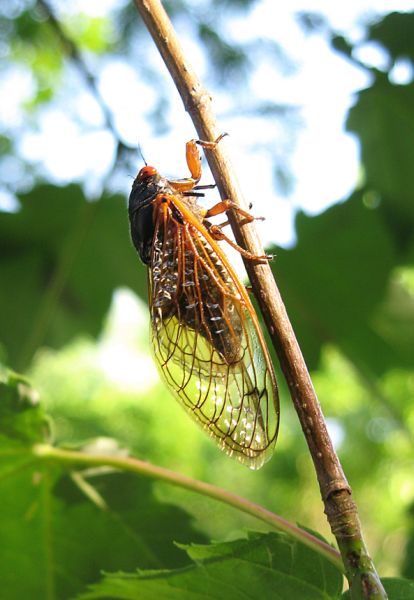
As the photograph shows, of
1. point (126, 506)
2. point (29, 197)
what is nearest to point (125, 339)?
point (29, 197)

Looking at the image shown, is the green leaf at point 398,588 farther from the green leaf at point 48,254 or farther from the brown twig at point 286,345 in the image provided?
the green leaf at point 48,254

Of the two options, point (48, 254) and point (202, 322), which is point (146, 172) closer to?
point (202, 322)

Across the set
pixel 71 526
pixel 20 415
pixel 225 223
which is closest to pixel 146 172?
pixel 225 223

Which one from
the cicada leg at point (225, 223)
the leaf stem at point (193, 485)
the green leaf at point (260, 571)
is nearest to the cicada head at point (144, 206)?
the cicada leg at point (225, 223)

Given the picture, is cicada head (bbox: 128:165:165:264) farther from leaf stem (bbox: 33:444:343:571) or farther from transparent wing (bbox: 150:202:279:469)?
leaf stem (bbox: 33:444:343:571)

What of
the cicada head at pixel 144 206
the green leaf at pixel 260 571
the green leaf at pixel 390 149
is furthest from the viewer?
the green leaf at pixel 390 149

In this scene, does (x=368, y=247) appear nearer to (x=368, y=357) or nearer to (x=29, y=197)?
(x=368, y=357)
